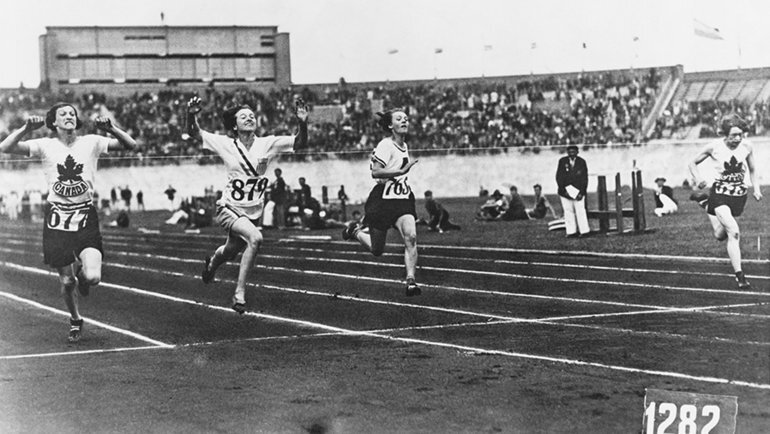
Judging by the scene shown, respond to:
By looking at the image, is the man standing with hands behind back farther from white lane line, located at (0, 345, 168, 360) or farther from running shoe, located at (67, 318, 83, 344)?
white lane line, located at (0, 345, 168, 360)

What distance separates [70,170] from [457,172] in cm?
3332

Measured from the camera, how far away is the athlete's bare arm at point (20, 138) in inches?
329

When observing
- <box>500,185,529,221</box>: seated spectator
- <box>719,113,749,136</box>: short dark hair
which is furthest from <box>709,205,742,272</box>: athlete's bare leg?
<box>500,185,529,221</box>: seated spectator

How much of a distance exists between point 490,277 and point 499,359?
6541mm

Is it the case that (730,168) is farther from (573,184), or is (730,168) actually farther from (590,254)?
(573,184)

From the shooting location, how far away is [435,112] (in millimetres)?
39688

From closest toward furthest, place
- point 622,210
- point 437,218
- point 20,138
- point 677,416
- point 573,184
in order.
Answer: point 677,416 < point 20,138 < point 573,184 < point 622,210 < point 437,218

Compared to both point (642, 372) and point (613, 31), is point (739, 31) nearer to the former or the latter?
point (613, 31)

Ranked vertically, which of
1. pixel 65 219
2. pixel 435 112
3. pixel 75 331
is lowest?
pixel 75 331

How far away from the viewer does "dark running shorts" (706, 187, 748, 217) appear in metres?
12.0

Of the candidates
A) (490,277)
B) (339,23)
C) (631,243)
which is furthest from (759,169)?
(339,23)

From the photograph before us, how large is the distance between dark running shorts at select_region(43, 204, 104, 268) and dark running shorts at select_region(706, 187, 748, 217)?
6770 mm

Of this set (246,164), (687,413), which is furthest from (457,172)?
(687,413)

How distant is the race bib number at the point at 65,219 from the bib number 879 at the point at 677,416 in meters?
5.29
